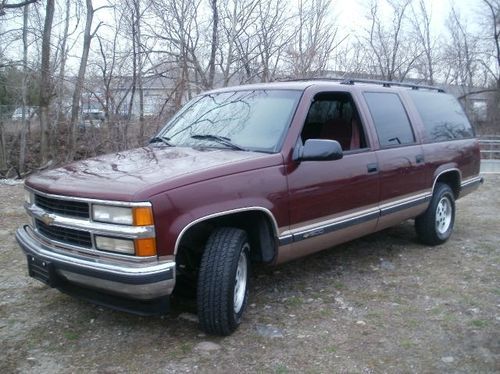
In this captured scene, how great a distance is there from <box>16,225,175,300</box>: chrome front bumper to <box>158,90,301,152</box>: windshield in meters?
1.39

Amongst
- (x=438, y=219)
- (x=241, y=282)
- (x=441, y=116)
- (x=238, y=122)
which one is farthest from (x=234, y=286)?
(x=441, y=116)

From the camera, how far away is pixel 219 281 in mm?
3523

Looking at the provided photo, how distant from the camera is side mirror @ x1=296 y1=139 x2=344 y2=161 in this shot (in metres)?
4.11

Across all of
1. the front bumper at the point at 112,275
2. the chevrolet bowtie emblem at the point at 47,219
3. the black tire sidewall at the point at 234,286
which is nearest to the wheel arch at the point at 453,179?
the black tire sidewall at the point at 234,286

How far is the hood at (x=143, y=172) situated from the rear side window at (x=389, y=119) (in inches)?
63.7

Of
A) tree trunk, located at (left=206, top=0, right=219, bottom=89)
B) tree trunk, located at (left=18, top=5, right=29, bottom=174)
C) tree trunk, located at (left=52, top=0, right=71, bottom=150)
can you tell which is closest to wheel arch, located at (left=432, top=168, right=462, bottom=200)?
tree trunk, located at (left=206, top=0, right=219, bottom=89)

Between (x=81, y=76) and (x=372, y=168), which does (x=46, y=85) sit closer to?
(x=81, y=76)

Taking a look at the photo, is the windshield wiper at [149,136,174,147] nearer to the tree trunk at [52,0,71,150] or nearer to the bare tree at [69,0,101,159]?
the bare tree at [69,0,101,159]

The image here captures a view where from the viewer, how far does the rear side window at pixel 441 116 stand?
5965mm

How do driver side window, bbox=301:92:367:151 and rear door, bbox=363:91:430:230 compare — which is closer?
driver side window, bbox=301:92:367:151

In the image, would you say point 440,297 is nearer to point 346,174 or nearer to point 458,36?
point 346,174

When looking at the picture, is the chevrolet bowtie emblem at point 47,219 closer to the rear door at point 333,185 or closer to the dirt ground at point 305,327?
the dirt ground at point 305,327

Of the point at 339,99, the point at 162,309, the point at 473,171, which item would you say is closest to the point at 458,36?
the point at 473,171

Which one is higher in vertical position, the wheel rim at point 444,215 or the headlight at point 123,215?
the headlight at point 123,215
